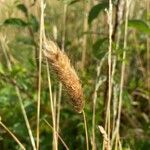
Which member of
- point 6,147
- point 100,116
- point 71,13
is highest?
point 71,13

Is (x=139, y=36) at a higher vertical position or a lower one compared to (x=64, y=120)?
higher

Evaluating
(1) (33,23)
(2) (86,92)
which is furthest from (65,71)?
(1) (33,23)

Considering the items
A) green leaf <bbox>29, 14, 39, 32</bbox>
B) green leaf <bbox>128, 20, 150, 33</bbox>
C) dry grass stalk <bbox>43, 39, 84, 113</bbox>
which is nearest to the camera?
dry grass stalk <bbox>43, 39, 84, 113</bbox>

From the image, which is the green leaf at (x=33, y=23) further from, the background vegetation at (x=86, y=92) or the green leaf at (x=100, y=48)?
the green leaf at (x=100, y=48)

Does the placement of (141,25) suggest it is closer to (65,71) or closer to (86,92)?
(86,92)

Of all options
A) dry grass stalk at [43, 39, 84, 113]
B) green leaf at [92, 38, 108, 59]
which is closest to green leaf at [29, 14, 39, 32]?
green leaf at [92, 38, 108, 59]

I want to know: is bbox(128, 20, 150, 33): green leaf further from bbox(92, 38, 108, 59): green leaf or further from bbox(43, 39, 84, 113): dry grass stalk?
bbox(43, 39, 84, 113): dry grass stalk

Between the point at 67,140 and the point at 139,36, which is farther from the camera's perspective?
the point at 139,36

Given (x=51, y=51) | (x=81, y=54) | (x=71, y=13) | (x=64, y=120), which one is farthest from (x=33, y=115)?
(x=71, y=13)

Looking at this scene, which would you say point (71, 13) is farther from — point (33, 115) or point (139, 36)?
point (33, 115)
